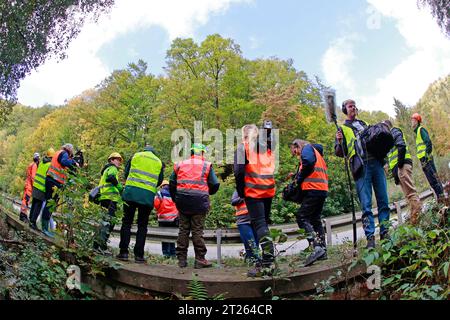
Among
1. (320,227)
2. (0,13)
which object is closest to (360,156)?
(320,227)

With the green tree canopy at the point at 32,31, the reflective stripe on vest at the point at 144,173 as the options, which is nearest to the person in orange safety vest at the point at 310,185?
the reflective stripe on vest at the point at 144,173

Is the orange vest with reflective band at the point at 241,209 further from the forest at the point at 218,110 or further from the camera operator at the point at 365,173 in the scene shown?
the forest at the point at 218,110

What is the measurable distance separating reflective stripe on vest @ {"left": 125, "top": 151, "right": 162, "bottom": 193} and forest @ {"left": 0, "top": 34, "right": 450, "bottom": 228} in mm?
8774

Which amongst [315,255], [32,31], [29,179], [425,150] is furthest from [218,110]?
[315,255]

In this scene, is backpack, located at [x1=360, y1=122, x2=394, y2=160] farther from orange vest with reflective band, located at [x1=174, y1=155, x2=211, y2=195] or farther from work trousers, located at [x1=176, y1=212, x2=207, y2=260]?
work trousers, located at [x1=176, y1=212, x2=207, y2=260]

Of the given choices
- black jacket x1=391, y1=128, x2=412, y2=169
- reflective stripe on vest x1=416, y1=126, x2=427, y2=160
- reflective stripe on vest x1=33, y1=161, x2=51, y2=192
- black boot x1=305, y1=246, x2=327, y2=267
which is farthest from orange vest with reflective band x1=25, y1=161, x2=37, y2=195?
reflective stripe on vest x1=416, y1=126, x2=427, y2=160

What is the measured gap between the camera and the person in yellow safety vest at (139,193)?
4953 millimetres

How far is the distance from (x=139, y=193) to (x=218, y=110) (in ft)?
53.9

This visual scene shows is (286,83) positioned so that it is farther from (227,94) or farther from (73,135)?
(73,135)

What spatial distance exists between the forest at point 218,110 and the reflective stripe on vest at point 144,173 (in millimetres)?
8774

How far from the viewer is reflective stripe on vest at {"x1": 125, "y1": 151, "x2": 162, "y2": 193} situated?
5.00 meters

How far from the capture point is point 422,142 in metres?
6.75

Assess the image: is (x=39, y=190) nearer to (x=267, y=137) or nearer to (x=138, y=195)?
(x=138, y=195)

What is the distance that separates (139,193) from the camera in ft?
16.2
